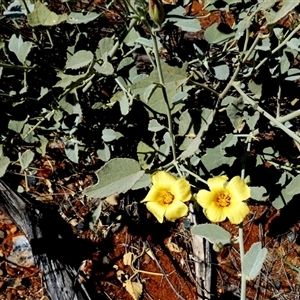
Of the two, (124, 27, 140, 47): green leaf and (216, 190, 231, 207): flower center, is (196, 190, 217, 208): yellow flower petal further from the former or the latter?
(124, 27, 140, 47): green leaf

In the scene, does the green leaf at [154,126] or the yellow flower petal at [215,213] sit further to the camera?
the green leaf at [154,126]

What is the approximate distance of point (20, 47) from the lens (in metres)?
1.62

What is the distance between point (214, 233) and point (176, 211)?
0.41 ft

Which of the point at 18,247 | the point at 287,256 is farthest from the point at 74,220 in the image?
the point at 287,256

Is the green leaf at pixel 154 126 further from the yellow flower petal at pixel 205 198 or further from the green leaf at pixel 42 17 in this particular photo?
the green leaf at pixel 42 17

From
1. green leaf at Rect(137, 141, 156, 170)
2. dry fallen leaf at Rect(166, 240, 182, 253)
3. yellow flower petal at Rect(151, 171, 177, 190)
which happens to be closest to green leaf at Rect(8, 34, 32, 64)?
green leaf at Rect(137, 141, 156, 170)

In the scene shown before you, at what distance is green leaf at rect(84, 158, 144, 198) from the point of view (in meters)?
1.42

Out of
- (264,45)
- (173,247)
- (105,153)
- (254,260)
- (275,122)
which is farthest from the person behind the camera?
(173,247)

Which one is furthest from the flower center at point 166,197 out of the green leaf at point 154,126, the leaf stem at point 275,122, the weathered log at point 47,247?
the weathered log at point 47,247

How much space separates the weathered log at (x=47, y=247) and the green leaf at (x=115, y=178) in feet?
2.35

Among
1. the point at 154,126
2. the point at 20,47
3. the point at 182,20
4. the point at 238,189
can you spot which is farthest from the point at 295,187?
the point at 20,47

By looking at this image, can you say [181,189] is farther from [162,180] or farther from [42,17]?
[42,17]

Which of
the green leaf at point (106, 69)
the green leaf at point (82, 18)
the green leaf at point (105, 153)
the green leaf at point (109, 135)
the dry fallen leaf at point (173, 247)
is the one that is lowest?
the dry fallen leaf at point (173, 247)

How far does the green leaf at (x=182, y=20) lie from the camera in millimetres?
1475
